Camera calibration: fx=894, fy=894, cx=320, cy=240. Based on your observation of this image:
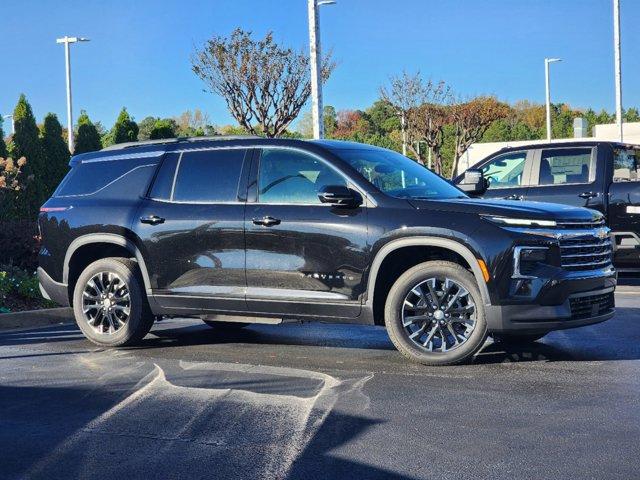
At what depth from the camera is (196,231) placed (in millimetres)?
7859

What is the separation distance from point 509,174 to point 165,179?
5.89m

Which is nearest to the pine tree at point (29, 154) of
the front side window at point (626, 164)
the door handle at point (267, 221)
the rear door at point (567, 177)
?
the rear door at point (567, 177)

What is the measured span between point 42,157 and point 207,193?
12554mm

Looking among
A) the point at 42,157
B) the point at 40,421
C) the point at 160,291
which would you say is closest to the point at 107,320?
the point at 160,291

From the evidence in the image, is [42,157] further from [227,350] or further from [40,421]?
[40,421]

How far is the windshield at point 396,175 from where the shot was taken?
7.45m

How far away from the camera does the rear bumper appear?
871 centimetres

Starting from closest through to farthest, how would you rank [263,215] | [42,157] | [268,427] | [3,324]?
[268,427]
[263,215]
[3,324]
[42,157]

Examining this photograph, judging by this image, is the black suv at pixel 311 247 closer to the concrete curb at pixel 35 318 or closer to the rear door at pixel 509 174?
the concrete curb at pixel 35 318

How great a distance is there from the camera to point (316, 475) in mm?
4352

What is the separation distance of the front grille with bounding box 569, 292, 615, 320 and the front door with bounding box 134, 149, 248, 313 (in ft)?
8.97

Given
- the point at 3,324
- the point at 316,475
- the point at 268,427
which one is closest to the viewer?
the point at 316,475

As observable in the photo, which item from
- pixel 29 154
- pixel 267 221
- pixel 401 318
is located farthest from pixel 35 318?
pixel 29 154

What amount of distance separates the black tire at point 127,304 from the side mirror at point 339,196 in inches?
85.7
